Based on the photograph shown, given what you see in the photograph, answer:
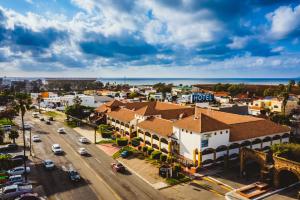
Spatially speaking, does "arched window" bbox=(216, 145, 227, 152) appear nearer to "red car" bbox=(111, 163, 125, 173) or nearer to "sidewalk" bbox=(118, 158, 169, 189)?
"sidewalk" bbox=(118, 158, 169, 189)

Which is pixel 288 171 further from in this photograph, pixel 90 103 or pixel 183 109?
pixel 90 103

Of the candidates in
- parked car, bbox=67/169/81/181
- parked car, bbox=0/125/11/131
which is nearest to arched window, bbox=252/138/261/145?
parked car, bbox=67/169/81/181

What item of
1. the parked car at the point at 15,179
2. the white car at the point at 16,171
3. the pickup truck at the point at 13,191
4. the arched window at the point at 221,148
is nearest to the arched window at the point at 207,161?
the arched window at the point at 221,148

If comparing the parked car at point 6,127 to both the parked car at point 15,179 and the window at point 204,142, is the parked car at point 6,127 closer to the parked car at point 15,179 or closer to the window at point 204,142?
the parked car at point 15,179

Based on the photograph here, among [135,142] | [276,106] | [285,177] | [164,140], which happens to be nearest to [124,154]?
[135,142]

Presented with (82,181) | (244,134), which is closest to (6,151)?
(82,181)

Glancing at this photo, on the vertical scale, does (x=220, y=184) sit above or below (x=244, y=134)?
below
